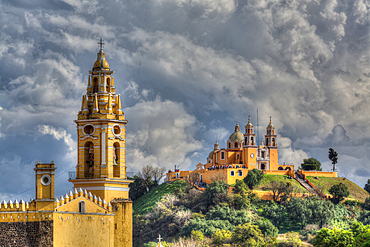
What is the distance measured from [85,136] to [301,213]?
189 ft

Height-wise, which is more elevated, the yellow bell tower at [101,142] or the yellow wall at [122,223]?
the yellow bell tower at [101,142]

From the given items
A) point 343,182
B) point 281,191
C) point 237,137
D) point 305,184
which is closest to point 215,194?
point 281,191

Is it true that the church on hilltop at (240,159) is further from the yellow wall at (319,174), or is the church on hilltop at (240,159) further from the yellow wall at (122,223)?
the yellow wall at (122,223)

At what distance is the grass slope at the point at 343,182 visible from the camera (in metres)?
112

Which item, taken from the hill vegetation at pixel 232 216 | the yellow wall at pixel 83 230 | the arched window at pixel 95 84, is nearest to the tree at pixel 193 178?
the hill vegetation at pixel 232 216

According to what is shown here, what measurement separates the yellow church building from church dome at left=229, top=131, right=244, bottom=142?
70985 millimetres

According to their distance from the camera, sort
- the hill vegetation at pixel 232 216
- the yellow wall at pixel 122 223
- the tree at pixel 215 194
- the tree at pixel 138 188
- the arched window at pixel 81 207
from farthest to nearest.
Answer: the tree at pixel 138 188 < the tree at pixel 215 194 < the hill vegetation at pixel 232 216 < the yellow wall at pixel 122 223 < the arched window at pixel 81 207

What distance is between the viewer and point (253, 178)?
107 metres

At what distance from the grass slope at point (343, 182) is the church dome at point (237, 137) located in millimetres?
15231

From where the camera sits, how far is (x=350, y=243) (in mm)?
63406

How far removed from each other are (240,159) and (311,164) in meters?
21.7

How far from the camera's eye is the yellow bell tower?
43.1 meters

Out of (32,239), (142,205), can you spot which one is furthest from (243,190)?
(32,239)

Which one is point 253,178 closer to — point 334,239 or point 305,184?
point 305,184
